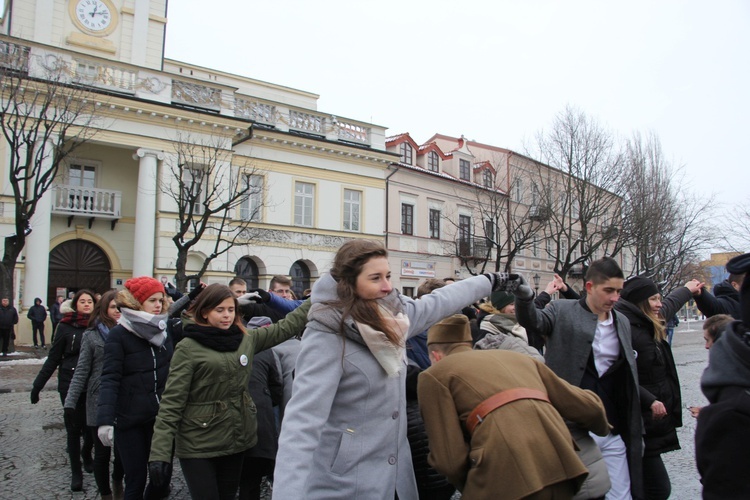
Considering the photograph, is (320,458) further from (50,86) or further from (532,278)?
(532,278)

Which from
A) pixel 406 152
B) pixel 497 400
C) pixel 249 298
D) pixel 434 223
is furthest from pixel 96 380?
pixel 406 152

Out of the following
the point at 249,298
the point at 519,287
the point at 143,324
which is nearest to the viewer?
the point at 519,287

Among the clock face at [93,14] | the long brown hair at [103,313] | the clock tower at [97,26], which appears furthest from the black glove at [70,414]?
the clock face at [93,14]

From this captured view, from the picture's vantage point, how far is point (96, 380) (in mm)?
5281

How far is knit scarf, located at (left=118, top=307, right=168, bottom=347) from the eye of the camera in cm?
445

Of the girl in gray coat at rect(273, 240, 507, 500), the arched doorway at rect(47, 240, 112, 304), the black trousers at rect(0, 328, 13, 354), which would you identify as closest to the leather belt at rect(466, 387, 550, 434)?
the girl in gray coat at rect(273, 240, 507, 500)

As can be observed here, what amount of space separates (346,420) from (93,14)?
89.0 feet

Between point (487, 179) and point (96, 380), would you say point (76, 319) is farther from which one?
point (487, 179)

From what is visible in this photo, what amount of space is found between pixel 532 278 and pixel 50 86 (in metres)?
29.0

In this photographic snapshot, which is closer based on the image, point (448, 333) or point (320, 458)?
point (320, 458)

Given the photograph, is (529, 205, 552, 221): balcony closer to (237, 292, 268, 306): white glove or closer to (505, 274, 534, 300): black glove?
(237, 292, 268, 306): white glove

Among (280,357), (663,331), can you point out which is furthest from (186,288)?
(663,331)

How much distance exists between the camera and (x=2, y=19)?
23.6 meters

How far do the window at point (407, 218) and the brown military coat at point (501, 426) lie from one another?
28.3 meters
